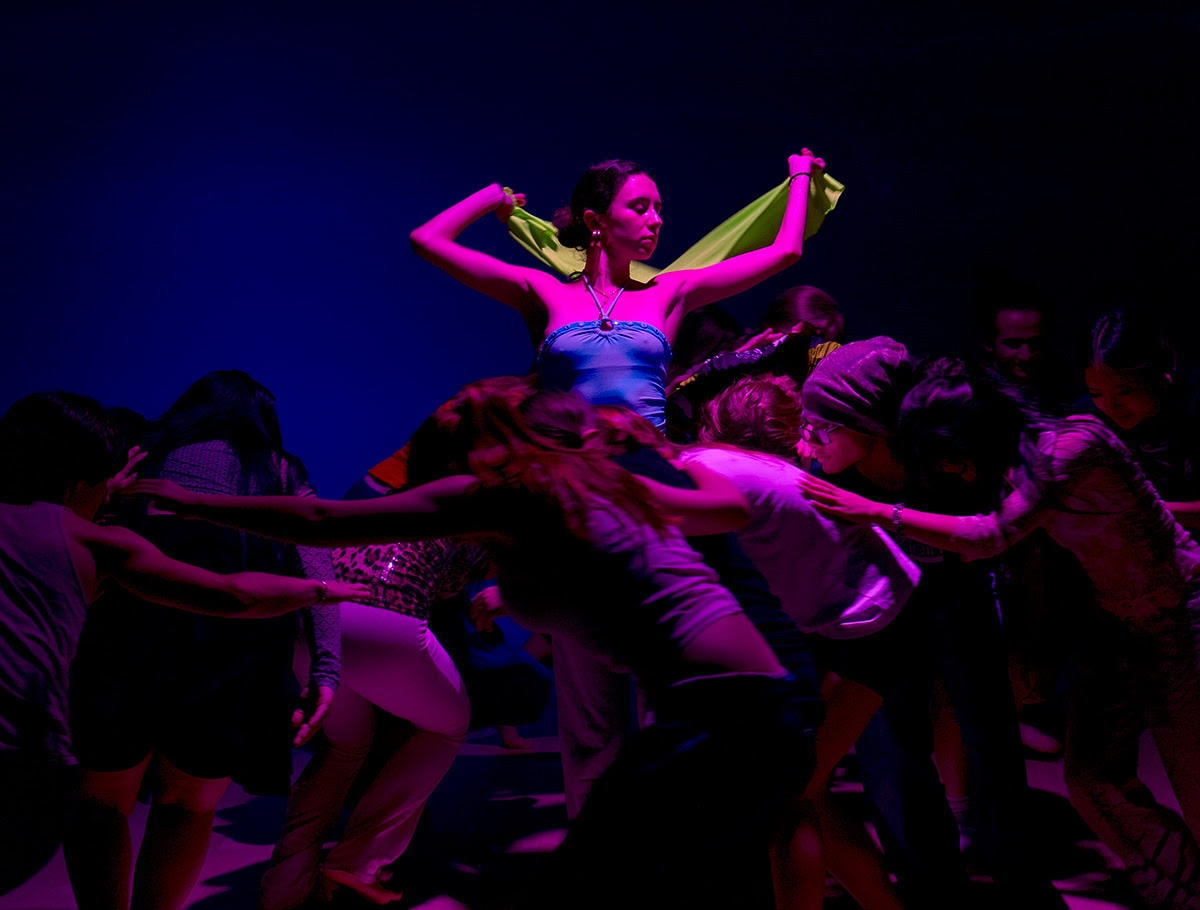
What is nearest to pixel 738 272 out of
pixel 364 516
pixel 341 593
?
pixel 341 593

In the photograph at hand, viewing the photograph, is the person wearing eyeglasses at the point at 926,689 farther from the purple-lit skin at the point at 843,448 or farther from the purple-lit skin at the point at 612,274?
the purple-lit skin at the point at 612,274

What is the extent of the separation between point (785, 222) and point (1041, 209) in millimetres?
2144

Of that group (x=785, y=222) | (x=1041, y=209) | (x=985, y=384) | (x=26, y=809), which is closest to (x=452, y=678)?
(x=26, y=809)

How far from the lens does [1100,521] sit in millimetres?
2260

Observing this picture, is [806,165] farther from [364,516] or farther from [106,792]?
[106,792]

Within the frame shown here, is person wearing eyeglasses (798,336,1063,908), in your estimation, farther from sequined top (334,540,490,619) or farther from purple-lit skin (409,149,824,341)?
sequined top (334,540,490,619)

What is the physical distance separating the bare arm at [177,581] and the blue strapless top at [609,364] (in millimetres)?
888

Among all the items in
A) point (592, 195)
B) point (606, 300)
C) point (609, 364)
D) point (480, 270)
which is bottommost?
point (609, 364)

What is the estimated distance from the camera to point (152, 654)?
6.88 feet

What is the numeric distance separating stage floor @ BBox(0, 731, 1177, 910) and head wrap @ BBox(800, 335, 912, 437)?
1.09 metres

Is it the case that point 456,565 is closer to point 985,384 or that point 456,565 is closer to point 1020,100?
point 985,384

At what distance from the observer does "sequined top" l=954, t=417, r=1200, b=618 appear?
2.14m

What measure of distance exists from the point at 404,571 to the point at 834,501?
1115 mm

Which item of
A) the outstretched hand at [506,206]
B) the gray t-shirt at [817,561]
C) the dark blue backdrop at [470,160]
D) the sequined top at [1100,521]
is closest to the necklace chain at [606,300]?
the outstretched hand at [506,206]
